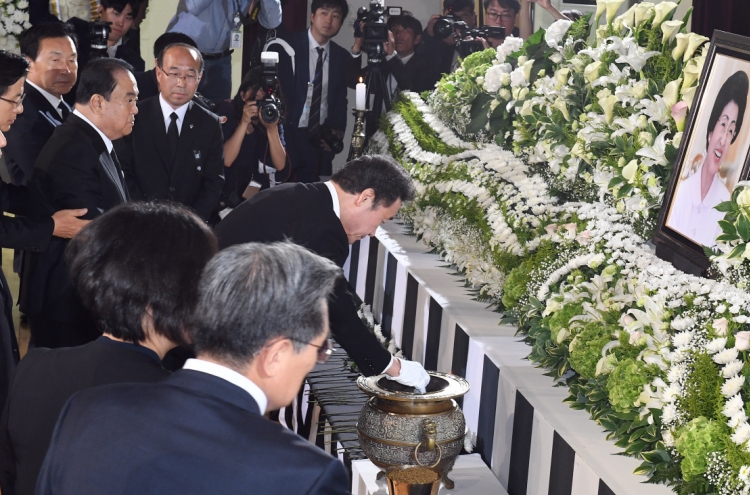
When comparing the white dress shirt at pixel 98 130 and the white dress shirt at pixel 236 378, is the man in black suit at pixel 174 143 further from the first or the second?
the white dress shirt at pixel 236 378

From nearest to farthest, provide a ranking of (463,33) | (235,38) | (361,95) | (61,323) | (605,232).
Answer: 1. (605,232)
2. (61,323)
3. (361,95)
4. (235,38)
5. (463,33)

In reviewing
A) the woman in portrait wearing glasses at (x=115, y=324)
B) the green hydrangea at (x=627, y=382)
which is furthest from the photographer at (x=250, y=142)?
the woman in portrait wearing glasses at (x=115, y=324)

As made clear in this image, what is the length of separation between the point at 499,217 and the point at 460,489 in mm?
869

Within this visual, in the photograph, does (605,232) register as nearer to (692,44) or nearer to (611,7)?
(692,44)

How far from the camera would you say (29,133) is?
3.50m

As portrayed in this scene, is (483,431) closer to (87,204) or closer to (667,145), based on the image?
(667,145)

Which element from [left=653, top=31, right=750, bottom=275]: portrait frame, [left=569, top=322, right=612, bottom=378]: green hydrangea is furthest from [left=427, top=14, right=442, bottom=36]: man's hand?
[left=569, top=322, right=612, bottom=378]: green hydrangea

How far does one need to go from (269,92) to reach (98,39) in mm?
847

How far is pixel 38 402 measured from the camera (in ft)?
4.73

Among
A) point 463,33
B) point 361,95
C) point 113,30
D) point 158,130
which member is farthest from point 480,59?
point 113,30

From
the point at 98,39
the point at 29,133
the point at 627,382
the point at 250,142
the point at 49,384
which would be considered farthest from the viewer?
the point at 250,142

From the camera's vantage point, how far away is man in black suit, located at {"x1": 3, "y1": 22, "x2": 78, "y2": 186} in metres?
3.51

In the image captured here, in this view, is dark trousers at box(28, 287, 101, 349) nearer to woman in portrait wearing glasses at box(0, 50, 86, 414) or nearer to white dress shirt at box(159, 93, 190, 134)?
woman in portrait wearing glasses at box(0, 50, 86, 414)

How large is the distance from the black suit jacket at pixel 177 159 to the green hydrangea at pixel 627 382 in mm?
2359
